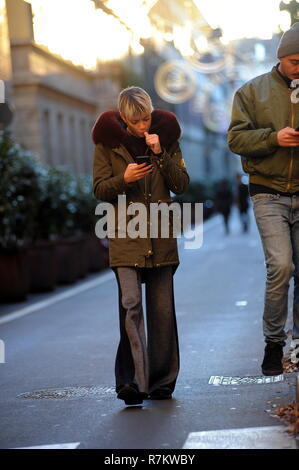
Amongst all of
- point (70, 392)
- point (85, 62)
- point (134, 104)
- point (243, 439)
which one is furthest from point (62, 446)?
point (85, 62)

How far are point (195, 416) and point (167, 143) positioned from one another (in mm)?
1543

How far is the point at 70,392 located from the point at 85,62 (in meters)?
35.0

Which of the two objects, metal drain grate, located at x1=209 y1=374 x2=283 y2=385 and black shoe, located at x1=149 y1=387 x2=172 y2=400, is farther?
metal drain grate, located at x1=209 y1=374 x2=283 y2=385

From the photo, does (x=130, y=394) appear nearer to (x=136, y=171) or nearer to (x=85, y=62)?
(x=136, y=171)

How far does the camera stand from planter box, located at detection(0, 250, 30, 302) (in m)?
16.0

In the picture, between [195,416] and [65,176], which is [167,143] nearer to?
[195,416]

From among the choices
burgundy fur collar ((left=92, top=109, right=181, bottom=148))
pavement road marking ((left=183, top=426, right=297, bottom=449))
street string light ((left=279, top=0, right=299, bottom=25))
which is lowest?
pavement road marking ((left=183, top=426, right=297, bottom=449))

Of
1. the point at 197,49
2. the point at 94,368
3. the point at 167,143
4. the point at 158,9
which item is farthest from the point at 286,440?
the point at 197,49

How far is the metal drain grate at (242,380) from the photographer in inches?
273

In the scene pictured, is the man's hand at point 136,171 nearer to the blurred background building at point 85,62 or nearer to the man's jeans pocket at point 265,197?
the man's jeans pocket at point 265,197

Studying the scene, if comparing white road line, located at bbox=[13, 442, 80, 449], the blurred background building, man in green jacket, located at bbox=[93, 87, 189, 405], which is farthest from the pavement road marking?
the blurred background building

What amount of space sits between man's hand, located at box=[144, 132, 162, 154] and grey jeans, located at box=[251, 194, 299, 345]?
0.77 meters

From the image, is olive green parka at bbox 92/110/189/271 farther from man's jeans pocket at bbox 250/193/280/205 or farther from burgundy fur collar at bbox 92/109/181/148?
man's jeans pocket at bbox 250/193/280/205

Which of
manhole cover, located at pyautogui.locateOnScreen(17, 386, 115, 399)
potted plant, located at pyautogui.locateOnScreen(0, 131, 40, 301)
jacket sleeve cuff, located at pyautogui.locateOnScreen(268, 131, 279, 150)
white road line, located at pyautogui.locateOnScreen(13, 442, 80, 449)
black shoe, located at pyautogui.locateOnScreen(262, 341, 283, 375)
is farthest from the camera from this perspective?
potted plant, located at pyautogui.locateOnScreen(0, 131, 40, 301)
